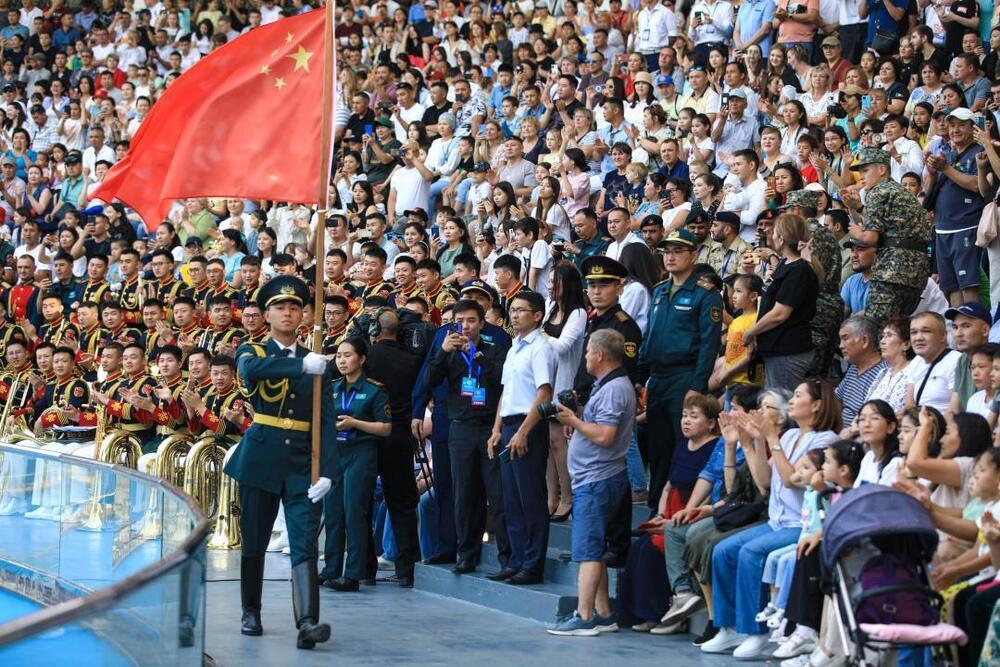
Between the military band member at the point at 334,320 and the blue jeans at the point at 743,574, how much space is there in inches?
202

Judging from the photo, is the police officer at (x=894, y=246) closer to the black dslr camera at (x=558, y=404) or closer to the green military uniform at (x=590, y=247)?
the black dslr camera at (x=558, y=404)

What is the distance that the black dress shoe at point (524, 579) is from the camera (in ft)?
35.7

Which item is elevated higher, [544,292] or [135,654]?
[544,292]

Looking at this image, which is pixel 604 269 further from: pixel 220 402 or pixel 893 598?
pixel 220 402

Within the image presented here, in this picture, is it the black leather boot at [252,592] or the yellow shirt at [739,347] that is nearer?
the black leather boot at [252,592]

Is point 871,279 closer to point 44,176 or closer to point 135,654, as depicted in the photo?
point 135,654

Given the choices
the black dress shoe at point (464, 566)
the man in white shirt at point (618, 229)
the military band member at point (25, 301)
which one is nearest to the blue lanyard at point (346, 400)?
the black dress shoe at point (464, 566)

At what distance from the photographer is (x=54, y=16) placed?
30516mm

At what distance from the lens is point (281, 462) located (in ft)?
31.7

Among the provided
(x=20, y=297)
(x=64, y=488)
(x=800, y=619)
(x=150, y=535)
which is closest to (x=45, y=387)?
(x=20, y=297)

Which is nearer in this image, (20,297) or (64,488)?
(64,488)

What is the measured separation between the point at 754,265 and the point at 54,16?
21588 millimetres

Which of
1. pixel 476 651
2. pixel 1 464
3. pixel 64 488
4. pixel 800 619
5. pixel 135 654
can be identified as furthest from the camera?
pixel 1 464

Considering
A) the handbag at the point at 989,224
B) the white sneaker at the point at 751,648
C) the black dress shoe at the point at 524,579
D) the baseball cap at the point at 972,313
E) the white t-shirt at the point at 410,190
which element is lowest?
the white sneaker at the point at 751,648
